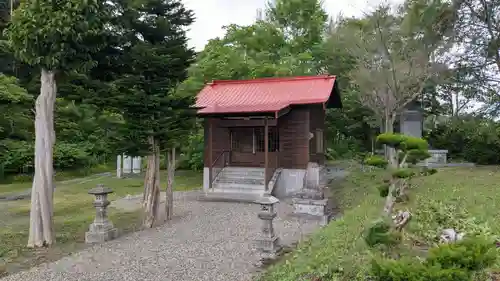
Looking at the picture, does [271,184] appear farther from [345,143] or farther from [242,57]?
[345,143]

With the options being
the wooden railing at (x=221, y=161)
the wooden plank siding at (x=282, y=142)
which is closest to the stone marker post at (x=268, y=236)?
the wooden plank siding at (x=282, y=142)

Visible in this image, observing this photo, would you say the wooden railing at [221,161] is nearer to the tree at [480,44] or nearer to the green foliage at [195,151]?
the green foliage at [195,151]

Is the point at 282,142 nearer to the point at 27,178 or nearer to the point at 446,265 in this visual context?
the point at 446,265

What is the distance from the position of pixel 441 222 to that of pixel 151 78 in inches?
288

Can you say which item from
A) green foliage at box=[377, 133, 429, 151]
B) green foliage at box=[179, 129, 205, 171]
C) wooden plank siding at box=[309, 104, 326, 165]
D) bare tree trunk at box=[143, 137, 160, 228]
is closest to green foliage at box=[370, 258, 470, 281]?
green foliage at box=[377, 133, 429, 151]

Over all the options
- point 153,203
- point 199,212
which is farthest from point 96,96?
point 199,212

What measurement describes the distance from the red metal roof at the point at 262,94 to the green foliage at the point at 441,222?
674cm

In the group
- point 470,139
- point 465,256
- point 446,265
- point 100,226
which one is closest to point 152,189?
point 100,226

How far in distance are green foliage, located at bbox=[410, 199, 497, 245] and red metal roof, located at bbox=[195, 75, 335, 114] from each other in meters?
6.74

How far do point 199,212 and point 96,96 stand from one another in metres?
4.76

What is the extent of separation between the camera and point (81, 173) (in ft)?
75.1

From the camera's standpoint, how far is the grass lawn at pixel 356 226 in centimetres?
495

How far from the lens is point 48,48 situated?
25.8 feet

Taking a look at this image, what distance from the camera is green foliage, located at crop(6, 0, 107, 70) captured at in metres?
7.56
